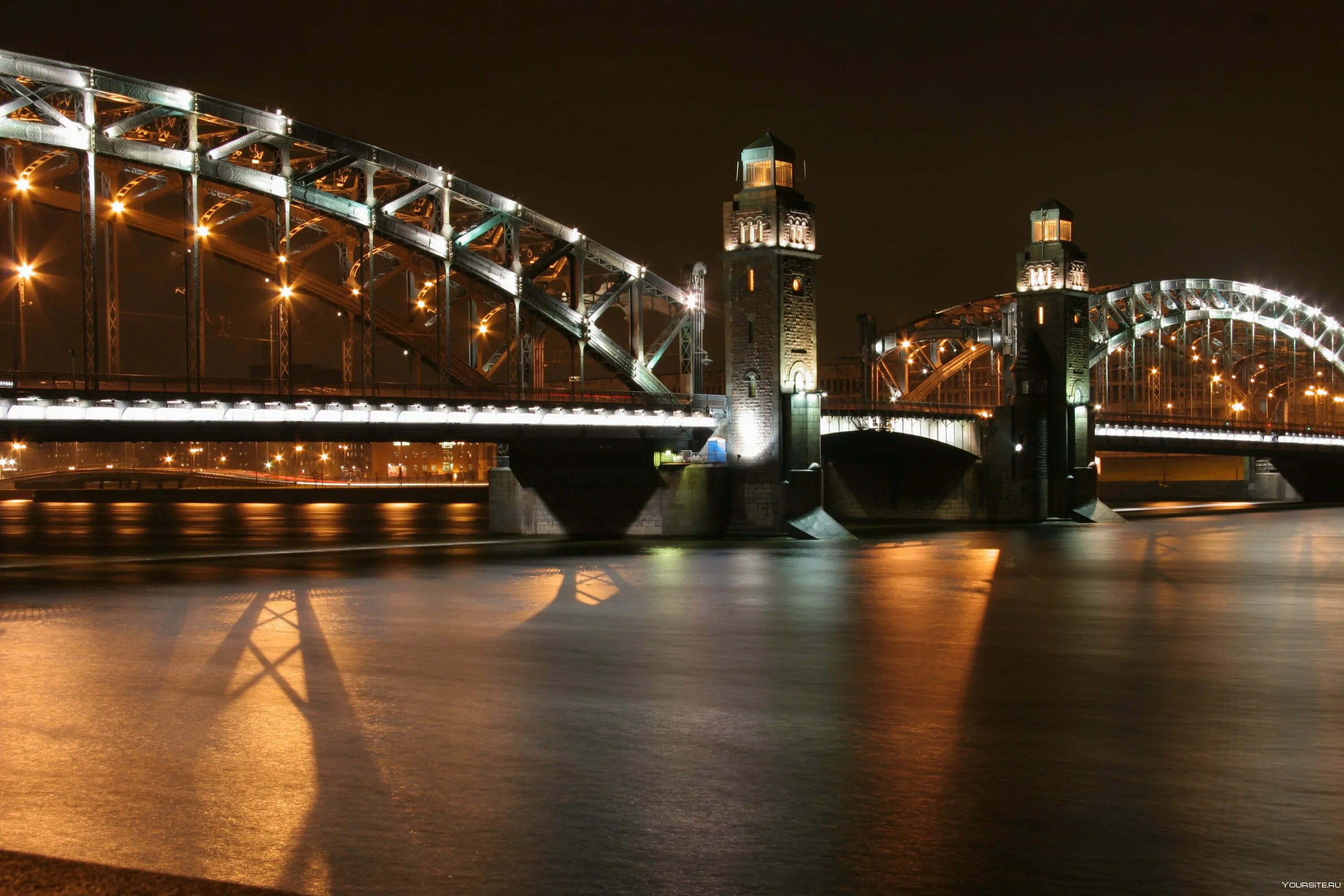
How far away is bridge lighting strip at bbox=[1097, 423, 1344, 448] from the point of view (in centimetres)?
9056

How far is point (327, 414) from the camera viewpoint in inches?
2012

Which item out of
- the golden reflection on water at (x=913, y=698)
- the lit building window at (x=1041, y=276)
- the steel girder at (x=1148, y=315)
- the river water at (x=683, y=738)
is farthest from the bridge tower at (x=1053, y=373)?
the river water at (x=683, y=738)

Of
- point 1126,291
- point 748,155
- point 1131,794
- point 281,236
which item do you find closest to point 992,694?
point 1131,794

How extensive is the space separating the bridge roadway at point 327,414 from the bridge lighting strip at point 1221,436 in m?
38.8

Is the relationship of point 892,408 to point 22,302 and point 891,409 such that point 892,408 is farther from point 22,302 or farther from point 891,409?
point 22,302

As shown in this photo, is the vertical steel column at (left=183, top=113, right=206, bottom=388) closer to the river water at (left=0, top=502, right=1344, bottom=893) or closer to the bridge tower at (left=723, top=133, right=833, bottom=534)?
the river water at (left=0, top=502, right=1344, bottom=893)

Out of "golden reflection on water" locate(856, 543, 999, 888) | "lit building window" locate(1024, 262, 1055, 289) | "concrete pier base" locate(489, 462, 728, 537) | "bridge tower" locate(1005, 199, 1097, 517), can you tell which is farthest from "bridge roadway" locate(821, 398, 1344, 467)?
"golden reflection on water" locate(856, 543, 999, 888)

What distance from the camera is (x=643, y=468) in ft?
209

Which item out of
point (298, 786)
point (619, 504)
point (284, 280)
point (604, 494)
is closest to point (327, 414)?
point (284, 280)

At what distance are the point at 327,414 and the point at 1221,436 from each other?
7241 centimetres

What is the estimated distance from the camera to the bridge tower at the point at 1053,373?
7869 cm

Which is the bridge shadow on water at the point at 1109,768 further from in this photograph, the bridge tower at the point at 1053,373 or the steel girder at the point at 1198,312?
the steel girder at the point at 1198,312

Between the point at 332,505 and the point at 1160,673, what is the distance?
131954 millimetres

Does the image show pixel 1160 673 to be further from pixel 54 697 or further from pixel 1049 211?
pixel 1049 211
